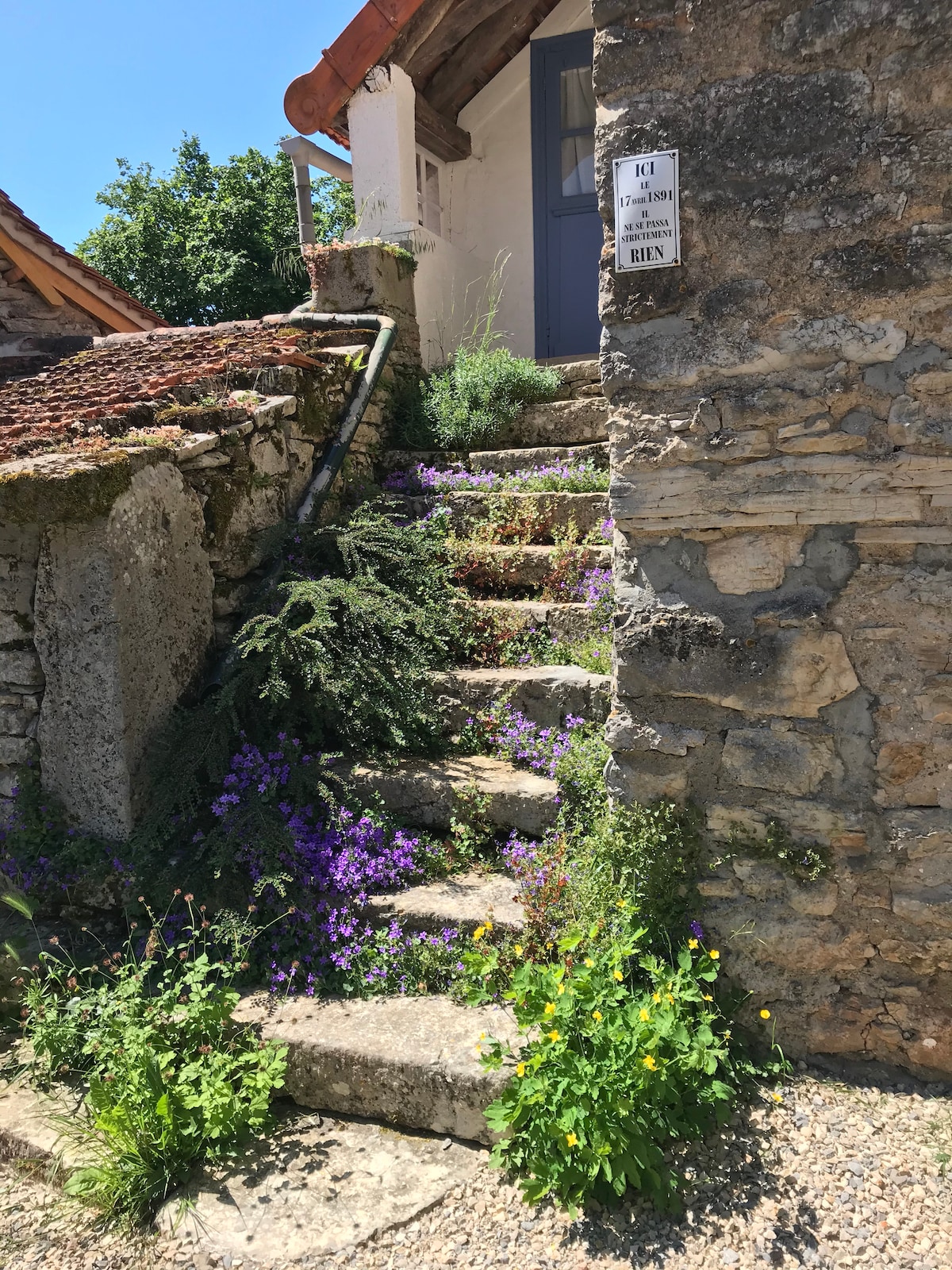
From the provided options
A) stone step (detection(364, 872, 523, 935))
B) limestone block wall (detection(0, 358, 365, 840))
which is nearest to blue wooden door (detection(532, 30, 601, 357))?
limestone block wall (detection(0, 358, 365, 840))

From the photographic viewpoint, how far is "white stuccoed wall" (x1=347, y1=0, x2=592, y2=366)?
5715 mm

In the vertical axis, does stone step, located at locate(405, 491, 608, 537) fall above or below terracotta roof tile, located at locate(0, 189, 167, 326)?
below

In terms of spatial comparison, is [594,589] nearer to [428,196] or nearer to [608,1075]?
[608,1075]

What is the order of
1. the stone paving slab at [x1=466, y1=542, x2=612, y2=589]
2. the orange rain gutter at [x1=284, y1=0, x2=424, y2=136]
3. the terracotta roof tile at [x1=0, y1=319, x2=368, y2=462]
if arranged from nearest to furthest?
the terracotta roof tile at [x1=0, y1=319, x2=368, y2=462] → the stone paving slab at [x1=466, y1=542, x2=612, y2=589] → the orange rain gutter at [x1=284, y1=0, x2=424, y2=136]

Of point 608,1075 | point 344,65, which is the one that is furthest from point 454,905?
point 344,65

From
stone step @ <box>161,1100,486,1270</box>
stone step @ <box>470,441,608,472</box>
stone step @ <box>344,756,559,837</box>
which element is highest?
stone step @ <box>470,441,608,472</box>

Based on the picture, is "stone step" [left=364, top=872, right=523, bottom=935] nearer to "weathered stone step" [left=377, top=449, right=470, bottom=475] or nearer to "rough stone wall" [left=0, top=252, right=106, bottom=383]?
"weathered stone step" [left=377, top=449, right=470, bottom=475]

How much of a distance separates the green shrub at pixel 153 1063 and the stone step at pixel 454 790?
2.41ft

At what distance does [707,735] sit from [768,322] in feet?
3.74

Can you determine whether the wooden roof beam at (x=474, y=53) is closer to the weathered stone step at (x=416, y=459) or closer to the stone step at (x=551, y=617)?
the weathered stone step at (x=416, y=459)

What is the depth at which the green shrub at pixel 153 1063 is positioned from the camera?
2275 millimetres

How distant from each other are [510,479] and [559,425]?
0.72 metres


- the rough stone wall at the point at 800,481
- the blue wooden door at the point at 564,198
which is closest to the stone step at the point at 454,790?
the rough stone wall at the point at 800,481

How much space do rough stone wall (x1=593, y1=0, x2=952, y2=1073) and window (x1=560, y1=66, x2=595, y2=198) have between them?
14.9ft
